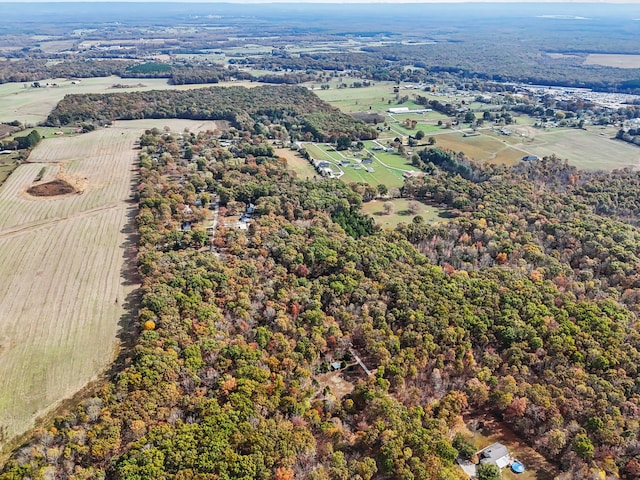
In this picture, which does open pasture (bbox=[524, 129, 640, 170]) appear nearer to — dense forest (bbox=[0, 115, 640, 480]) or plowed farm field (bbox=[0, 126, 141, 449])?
dense forest (bbox=[0, 115, 640, 480])

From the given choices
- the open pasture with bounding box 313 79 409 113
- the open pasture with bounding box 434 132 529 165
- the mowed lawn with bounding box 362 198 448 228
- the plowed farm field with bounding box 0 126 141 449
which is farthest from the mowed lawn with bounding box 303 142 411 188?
the plowed farm field with bounding box 0 126 141 449

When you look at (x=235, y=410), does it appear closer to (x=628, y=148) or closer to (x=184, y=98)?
(x=628, y=148)

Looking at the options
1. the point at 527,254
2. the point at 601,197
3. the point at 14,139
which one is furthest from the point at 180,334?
the point at 14,139

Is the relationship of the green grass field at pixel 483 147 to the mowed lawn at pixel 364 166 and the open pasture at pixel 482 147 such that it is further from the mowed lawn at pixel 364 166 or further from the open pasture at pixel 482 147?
the mowed lawn at pixel 364 166

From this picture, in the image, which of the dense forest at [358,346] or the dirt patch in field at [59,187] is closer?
the dense forest at [358,346]

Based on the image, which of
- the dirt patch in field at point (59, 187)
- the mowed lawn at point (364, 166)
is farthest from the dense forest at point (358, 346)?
the mowed lawn at point (364, 166)

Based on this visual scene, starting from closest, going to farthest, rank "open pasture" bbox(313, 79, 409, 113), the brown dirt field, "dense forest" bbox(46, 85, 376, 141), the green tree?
the green tree < the brown dirt field < "dense forest" bbox(46, 85, 376, 141) < "open pasture" bbox(313, 79, 409, 113)
